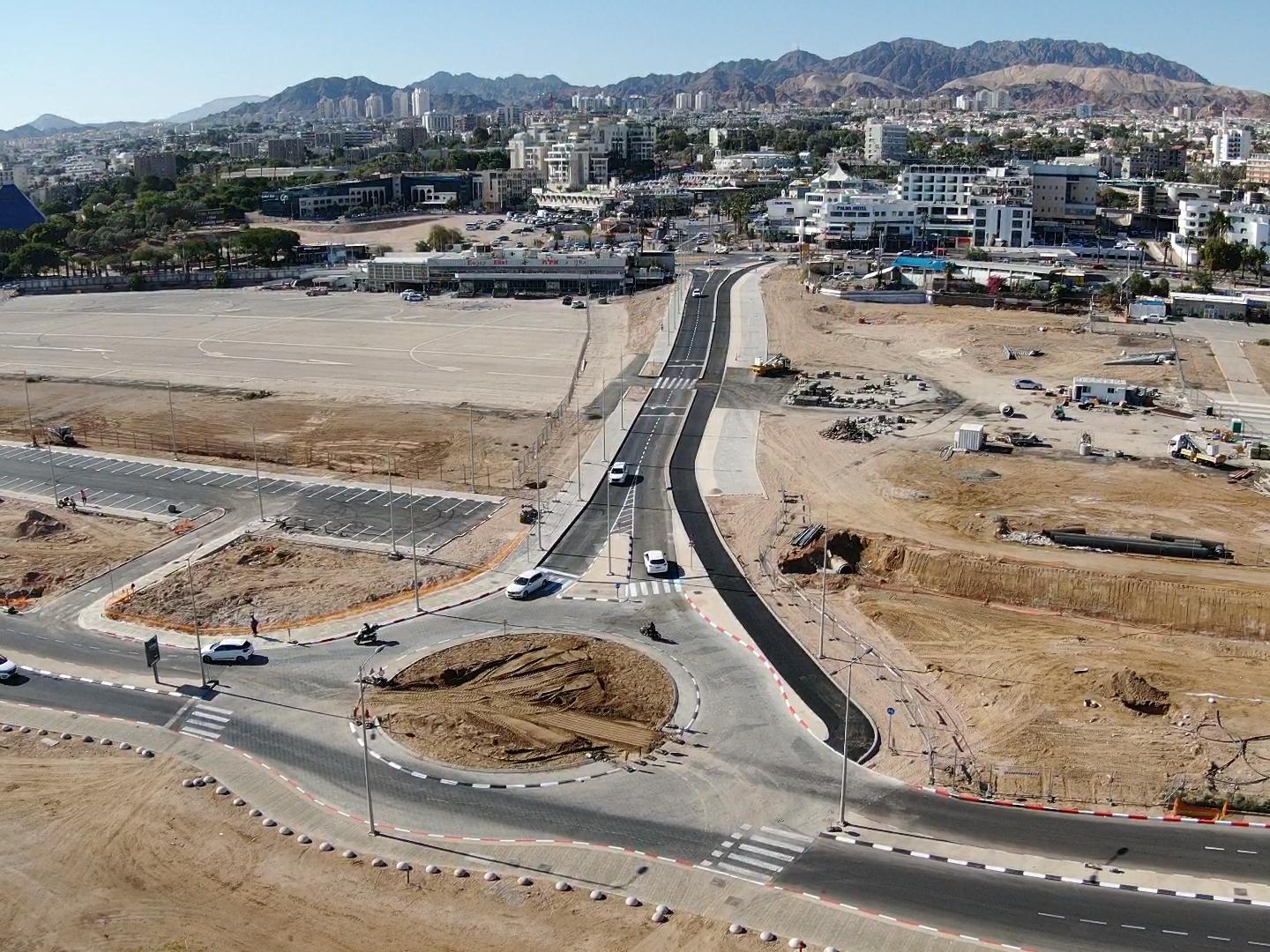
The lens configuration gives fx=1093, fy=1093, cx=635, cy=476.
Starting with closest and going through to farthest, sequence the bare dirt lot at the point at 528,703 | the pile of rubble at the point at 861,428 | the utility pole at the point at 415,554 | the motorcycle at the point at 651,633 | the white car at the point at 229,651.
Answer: the bare dirt lot at the point at 528,703
the white car at the point at 229,651
the motorcycle at the point at 651,633
the utility pole at the point at 415,554
the pile of rubble at the point at 861,428

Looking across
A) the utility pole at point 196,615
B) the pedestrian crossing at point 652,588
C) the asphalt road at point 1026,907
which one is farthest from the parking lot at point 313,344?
the asphalt road at point 1026,907

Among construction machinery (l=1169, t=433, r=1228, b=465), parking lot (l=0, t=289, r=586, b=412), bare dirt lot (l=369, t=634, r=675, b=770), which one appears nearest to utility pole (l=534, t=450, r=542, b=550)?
bare dirt lot (l=369, t=634, r=675, b=770)

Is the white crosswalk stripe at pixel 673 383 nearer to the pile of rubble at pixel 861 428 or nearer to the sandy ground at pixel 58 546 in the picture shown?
the pile of rubble at pixel 861 428

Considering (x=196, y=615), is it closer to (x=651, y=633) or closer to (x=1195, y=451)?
(x=651, y=633)

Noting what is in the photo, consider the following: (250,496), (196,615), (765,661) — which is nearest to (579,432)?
(250,496)

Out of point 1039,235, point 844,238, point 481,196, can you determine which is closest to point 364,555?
point 844,238

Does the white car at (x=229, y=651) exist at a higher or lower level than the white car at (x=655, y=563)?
lower

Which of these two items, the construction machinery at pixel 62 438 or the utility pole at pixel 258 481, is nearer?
the utility pole at pixel 258 481
